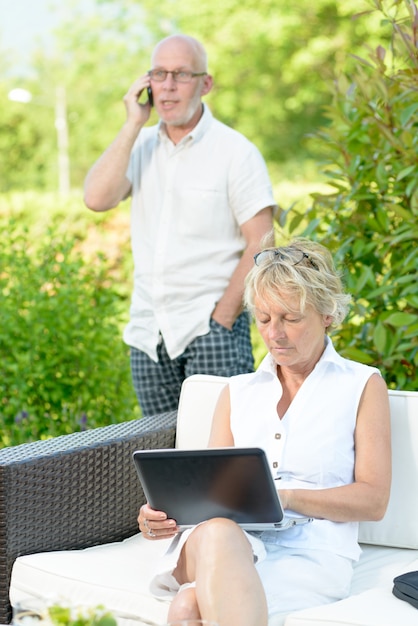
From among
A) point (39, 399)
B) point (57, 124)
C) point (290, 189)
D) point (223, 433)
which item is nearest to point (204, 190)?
point (223, 433)

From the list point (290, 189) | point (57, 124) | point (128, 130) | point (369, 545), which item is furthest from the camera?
point (57, 124)

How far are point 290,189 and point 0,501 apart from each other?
8216 mm

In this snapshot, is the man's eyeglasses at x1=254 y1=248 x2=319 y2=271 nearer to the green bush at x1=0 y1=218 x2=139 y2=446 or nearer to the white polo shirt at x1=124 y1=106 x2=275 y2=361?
the white polo shirt at x1=124 y1=106 x2=275 y2=361

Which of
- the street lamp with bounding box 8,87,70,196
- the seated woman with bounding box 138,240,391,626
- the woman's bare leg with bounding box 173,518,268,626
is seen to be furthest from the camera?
the street lamp with bounding box 8,87,70,196

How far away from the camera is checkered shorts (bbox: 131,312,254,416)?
3486mm

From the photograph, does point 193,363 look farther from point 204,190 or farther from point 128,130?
point 128,130

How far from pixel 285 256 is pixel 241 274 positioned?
89 centimetres

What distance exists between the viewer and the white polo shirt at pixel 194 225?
3506 mm

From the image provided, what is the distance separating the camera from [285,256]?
255cm

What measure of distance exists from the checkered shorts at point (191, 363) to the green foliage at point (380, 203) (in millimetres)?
360

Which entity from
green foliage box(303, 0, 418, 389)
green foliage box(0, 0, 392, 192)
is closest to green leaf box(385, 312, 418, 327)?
green foliage box(303, 0, 418, 389)

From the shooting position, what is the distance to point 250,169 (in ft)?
11.5

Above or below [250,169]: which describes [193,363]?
below

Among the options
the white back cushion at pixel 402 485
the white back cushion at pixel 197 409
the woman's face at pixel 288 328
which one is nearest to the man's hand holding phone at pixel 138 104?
the white back cushion at pixel 197 409
